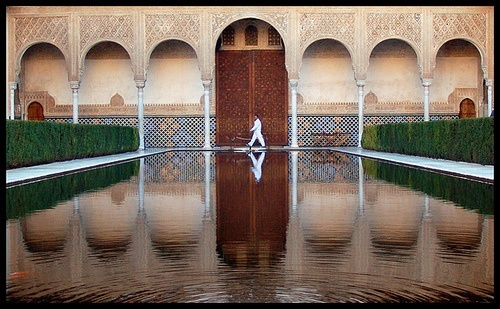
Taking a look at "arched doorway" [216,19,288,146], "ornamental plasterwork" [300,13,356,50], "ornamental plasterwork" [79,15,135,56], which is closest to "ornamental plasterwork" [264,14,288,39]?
"ornamental plasterwork" [300,13,356,50]

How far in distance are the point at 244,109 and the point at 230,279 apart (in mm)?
18621

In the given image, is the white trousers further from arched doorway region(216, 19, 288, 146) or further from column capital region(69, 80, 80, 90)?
column capital region(69, 80, 80, 90)

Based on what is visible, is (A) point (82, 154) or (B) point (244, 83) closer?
Result: (A) point (82, 154)

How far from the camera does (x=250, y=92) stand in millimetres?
21703

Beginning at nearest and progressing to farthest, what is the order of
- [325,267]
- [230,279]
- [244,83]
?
[230,279] < [325,267] < [244,83]

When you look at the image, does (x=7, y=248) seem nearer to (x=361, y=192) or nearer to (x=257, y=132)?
(x=361, y=192)

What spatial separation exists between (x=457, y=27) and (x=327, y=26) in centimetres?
359

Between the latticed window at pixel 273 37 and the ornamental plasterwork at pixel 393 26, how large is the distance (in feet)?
8.91

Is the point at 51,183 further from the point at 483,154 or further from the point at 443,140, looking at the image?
the point at 443,140

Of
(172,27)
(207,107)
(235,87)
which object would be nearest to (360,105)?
(235,87)

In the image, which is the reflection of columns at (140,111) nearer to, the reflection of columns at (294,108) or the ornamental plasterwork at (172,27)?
the ornamental plasterwork at (172,27)

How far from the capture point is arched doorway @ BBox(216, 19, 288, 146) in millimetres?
21656
